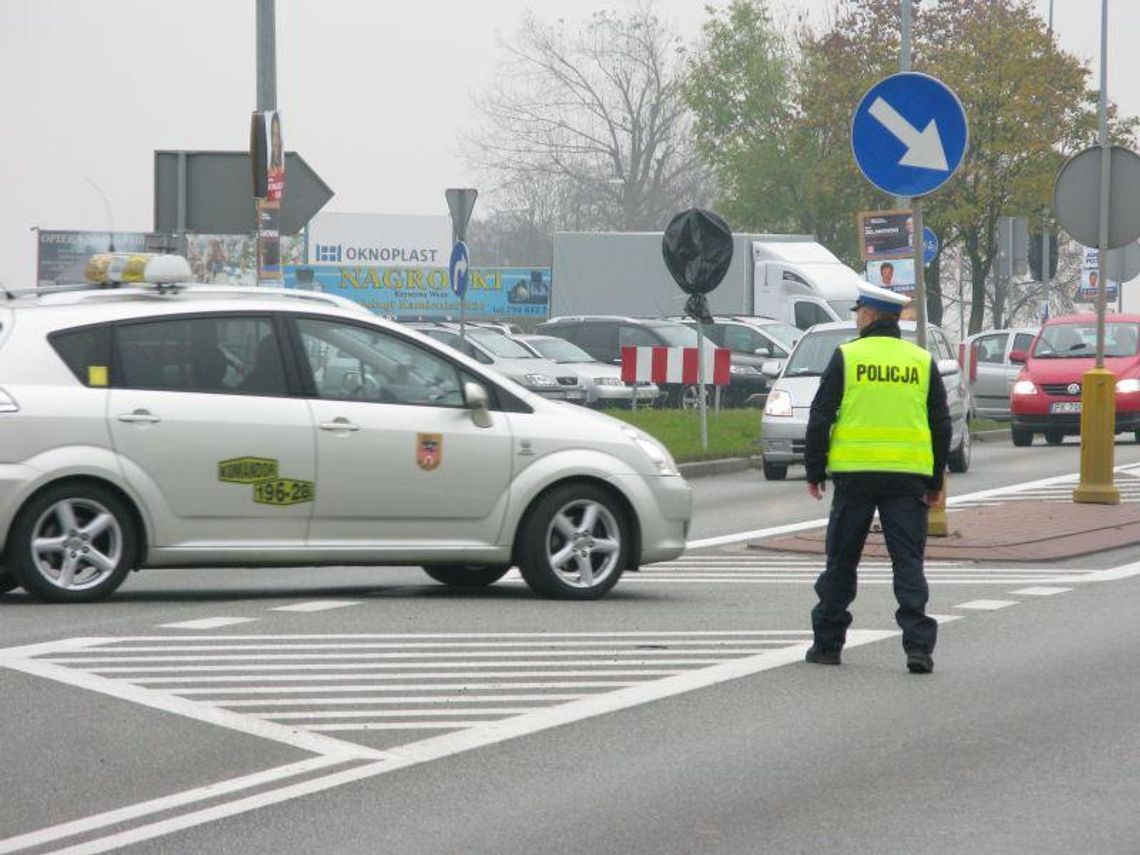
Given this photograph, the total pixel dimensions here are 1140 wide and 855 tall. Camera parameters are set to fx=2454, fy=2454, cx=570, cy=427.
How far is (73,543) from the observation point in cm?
1180

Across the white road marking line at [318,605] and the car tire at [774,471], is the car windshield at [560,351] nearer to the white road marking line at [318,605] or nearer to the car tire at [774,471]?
the car tire at [774,471]

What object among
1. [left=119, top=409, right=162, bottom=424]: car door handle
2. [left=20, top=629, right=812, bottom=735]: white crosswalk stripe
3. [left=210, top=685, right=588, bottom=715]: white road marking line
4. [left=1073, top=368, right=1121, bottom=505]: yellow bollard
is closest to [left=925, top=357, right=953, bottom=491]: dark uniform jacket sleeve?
[left=20, top=629, right=812, bottom=735]: white crosswalk stripe

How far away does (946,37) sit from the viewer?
66.8 metres

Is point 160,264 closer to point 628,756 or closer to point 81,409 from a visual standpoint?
point 81,409

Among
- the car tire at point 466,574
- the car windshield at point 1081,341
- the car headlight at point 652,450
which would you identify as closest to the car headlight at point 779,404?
the car windshield at point 1081,341

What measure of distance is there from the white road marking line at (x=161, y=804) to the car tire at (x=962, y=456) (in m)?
17.4

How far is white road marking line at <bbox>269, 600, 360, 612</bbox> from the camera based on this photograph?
11805mm

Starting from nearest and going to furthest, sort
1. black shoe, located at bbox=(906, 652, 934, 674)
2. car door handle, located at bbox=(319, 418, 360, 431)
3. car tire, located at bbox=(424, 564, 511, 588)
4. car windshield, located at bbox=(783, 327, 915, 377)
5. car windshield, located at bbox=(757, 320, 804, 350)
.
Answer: black shoe, located at bbox=(906, 652, 934, 674) < car door handle, located at bbox=(319, 418, 360, 431) < car tire, located at bbox=(424, 564, 511, 588) < car windshield, located at bbox=(783, 327, 915, 377) < car windshield, located at bbox=(757, 320, 804, 350)

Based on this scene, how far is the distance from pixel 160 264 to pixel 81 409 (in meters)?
1.22

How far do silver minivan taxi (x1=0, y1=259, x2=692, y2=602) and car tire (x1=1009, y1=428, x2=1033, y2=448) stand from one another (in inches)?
709

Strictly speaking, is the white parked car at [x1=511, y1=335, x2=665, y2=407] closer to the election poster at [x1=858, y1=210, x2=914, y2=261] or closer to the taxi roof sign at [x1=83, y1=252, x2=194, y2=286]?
the election poster at [x1=858, y1=210, x2=914, y2=261]

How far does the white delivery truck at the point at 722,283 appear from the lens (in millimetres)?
46969

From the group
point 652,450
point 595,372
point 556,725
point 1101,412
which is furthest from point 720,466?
point 556,725

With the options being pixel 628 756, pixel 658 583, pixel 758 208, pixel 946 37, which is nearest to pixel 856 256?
pixel 758 208
